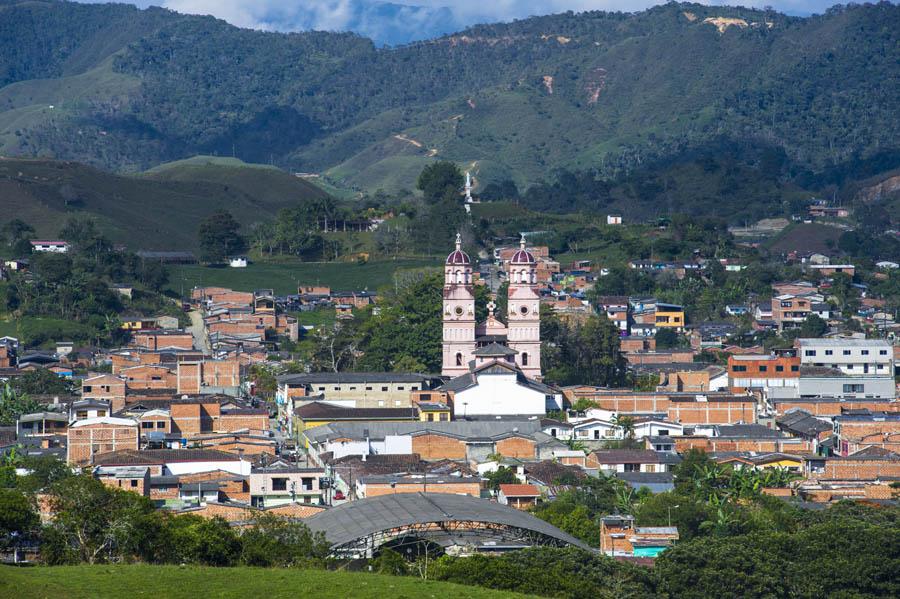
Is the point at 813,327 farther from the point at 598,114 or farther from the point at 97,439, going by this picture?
the point at 598,114

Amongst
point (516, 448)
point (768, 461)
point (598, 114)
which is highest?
point (598, 114)

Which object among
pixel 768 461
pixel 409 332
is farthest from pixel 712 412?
pixel 409 332

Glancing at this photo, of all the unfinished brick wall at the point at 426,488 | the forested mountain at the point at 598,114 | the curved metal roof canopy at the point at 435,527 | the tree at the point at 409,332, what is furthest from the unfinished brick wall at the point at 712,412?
the forested mountain at the point at 598,114

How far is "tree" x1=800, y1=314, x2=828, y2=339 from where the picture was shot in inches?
3034

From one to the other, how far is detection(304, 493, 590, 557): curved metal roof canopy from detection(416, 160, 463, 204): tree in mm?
69484

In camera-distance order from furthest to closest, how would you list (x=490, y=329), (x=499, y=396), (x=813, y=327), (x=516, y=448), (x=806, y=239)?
(x=806, y=239)
(x=813, y=327)
(x=490, y=329)
(x=499, y=396)
(x=516, y=448)

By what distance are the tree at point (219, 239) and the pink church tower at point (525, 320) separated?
118 feet

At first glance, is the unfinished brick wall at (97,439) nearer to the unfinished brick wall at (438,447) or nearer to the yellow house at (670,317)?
the unfinished brick wall at (438,447)

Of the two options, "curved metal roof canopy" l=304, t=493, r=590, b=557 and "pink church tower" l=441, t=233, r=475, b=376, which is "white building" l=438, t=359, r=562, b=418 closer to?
"pink church tower" l=441, t=233, r=475, b=376

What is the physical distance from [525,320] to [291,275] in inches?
1250

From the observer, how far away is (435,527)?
3297 centimetres

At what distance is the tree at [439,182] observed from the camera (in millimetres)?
105000

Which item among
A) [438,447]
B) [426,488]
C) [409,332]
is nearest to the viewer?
[426,488]

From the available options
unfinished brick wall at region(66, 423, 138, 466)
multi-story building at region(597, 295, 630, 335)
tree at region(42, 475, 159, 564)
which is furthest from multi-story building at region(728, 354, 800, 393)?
tree at region(42, 475, 159, 564)
